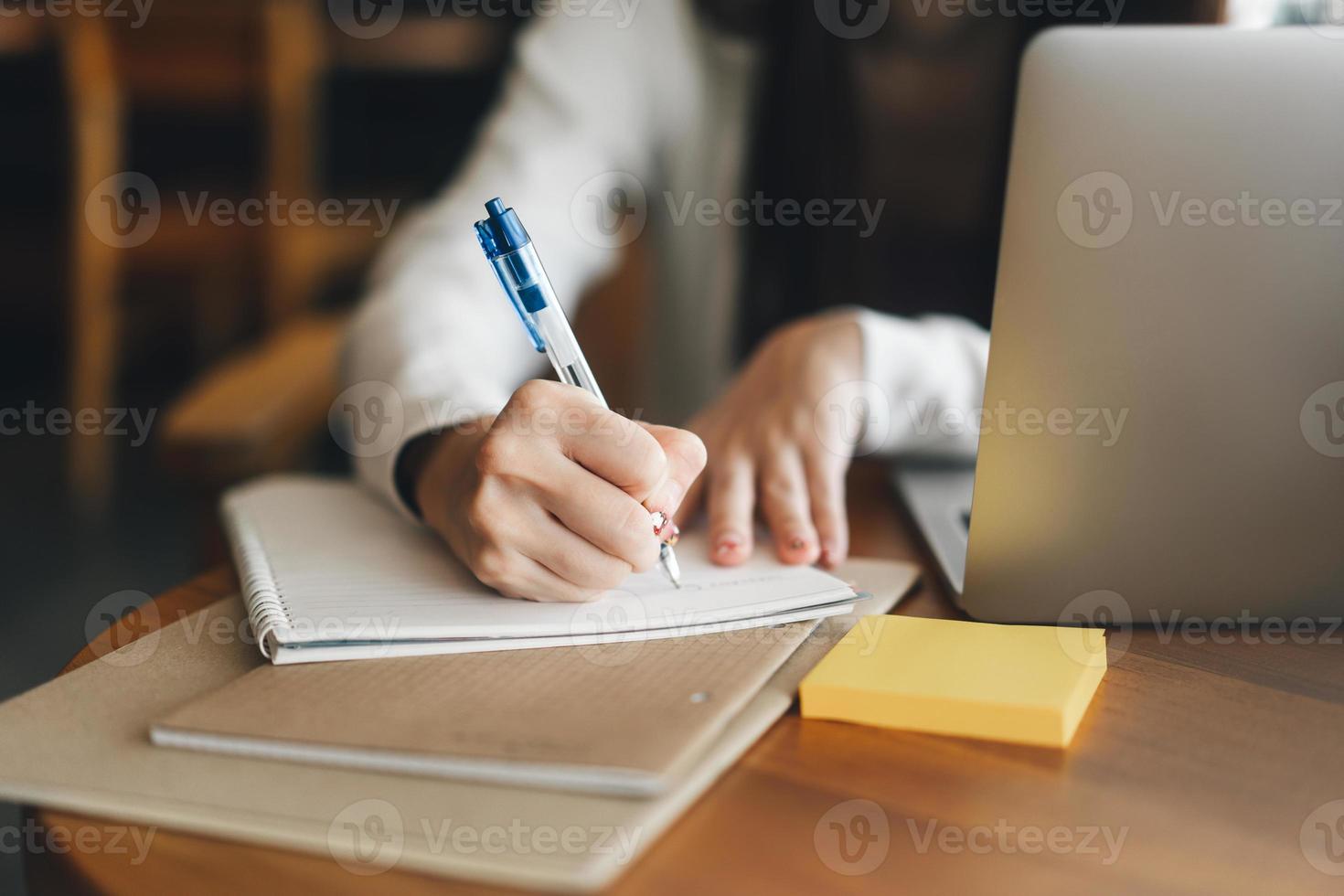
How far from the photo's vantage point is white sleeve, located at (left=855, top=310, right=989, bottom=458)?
805 mm

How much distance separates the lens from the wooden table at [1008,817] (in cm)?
38

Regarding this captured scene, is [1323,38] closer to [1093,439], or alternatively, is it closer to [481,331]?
[1093,439]

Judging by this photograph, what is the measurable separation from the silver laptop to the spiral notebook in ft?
0.39

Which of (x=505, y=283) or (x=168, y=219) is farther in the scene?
(x=168, y=219)

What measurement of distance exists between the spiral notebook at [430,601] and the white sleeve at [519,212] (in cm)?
8

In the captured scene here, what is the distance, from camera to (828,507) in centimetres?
70

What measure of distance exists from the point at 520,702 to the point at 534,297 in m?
0.22
